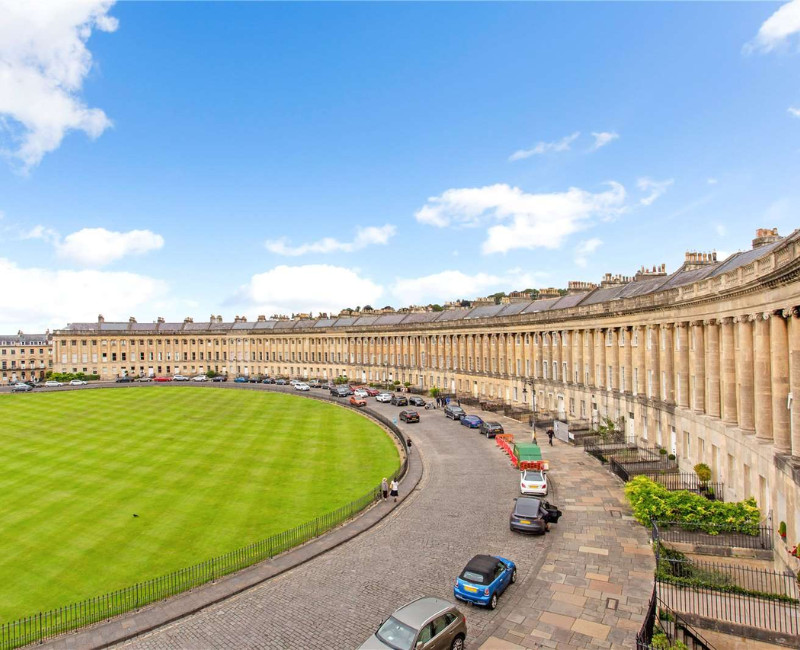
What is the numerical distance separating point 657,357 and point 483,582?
1109 inches

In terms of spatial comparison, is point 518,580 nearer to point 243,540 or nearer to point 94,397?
point 243,540

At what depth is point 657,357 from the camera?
3900 cm

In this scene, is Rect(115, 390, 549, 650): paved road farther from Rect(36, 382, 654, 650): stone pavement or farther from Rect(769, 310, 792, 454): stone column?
Rect(769, 310, 792, 454): stone column

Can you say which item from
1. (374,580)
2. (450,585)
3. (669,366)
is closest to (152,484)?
(374,580)

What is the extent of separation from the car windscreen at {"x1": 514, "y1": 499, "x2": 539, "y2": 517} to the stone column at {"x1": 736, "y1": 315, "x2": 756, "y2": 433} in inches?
437

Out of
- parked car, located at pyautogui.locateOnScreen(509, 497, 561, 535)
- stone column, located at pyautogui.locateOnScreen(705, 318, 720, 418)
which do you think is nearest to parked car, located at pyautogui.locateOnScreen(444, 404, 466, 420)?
stone column, located at pyautogui.locateOnScreen(705, 318, 720, 418)

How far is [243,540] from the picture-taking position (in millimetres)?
25047

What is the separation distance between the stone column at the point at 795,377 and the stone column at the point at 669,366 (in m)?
16.6

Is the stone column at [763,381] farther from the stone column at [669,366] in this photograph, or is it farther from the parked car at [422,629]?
the parked car at [422,629]

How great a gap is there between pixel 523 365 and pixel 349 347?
48.8 meters

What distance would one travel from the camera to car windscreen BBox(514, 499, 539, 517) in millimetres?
23828

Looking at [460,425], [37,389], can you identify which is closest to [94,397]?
[37,389]

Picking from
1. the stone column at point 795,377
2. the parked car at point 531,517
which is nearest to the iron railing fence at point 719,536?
the stone column at point 795,377

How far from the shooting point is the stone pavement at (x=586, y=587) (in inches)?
612
